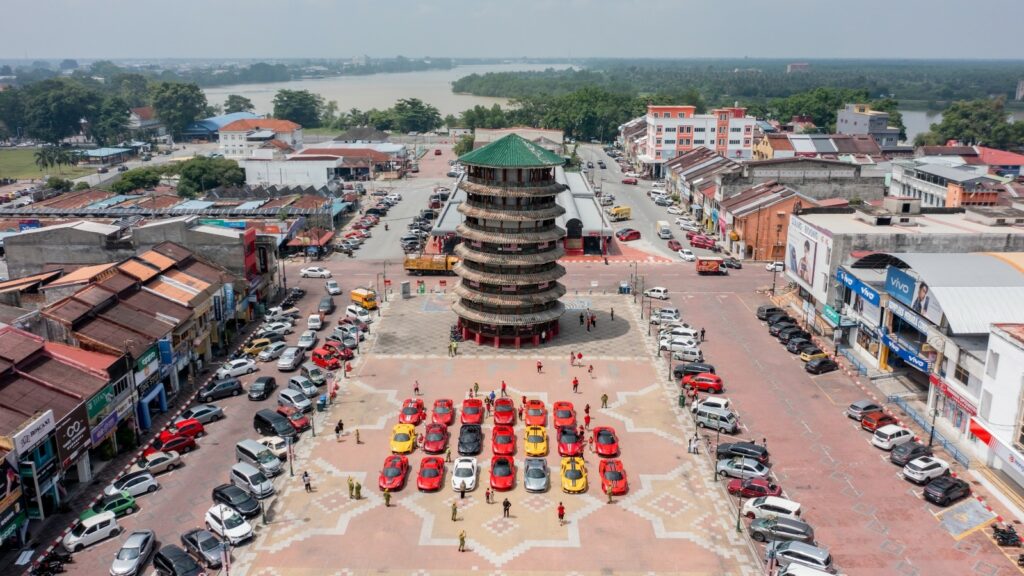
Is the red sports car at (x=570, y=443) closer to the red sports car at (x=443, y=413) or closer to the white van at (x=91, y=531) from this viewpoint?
the red sports car at (x=443, y=413)

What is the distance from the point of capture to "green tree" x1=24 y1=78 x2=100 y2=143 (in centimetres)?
17912

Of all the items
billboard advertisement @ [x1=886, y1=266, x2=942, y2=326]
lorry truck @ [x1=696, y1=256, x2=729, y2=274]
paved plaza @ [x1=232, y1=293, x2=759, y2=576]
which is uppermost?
billboard advertisement @ [x1=886, y1=266, x2=942, y2=326]

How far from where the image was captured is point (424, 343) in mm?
59875

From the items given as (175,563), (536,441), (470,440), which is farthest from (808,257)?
(175,563)

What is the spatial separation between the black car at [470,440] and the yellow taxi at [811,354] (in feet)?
84.9

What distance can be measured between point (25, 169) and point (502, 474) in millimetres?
153961

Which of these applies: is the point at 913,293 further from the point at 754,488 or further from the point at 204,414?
the point at 204,414

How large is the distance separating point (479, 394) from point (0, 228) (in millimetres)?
71795

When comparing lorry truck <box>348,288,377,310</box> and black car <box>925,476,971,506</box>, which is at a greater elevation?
lorry truck <box>348,288,377,310</box>

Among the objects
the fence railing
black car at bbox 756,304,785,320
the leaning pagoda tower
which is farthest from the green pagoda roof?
the fence railing

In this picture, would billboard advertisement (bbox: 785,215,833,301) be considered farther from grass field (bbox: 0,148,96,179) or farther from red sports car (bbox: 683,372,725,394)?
grass field (bbox: 0,148,96,179)

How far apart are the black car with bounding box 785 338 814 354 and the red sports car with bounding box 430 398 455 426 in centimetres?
2687

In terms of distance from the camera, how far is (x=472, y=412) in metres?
46.1

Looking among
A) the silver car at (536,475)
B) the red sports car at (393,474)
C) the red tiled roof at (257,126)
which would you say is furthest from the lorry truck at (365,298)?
the red tiled roof at (257,126)
